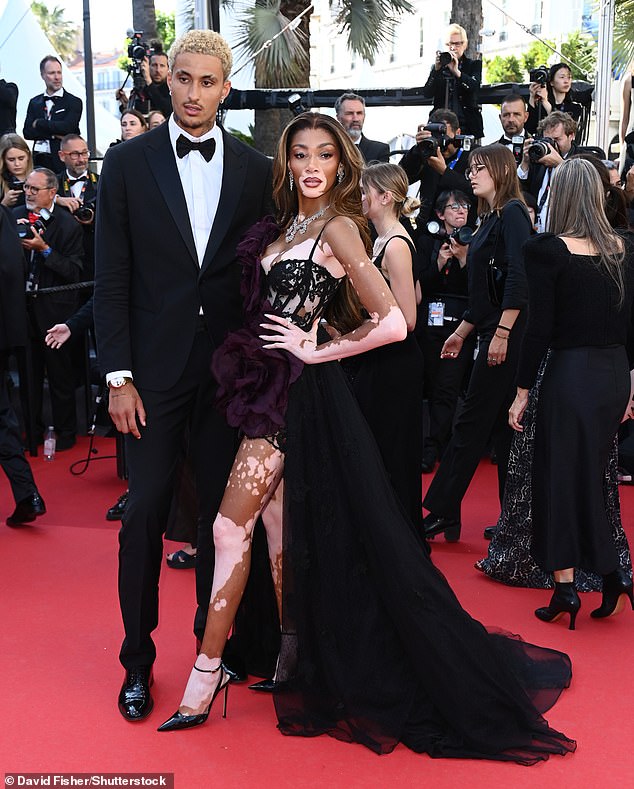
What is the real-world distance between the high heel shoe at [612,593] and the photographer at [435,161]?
10.2 feet

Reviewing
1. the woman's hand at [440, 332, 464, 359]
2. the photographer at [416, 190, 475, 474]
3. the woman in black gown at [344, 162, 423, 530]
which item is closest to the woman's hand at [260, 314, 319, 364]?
the woman in black gown at [344, 162, 423, 530]

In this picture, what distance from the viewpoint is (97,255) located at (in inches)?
111

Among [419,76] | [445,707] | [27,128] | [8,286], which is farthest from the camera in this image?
[419,76]

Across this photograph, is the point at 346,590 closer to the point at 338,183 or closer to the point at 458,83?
the point at 338,183

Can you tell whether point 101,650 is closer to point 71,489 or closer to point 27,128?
point 71,489

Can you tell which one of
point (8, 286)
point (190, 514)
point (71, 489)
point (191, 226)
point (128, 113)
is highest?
point (128, 113)

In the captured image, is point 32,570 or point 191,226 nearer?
point 191,226

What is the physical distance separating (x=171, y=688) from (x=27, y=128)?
6.88 meters

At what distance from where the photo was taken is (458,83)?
7406 mm

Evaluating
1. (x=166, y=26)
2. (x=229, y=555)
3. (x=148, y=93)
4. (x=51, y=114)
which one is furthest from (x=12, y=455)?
(x=166, y=26)

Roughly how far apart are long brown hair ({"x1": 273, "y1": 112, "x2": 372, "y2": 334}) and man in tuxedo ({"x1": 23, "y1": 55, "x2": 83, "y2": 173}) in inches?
249

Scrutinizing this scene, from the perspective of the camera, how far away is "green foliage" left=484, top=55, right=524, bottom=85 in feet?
61.0

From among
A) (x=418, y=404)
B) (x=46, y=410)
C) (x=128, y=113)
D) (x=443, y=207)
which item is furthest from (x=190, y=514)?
(x=128, y=113)

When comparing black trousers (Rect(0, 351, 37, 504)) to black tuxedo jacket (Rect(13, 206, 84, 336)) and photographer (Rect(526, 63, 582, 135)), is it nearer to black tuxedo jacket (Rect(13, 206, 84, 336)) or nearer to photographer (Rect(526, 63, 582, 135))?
black tuxedo jacket (Rect(13, 206, 84, 336))
